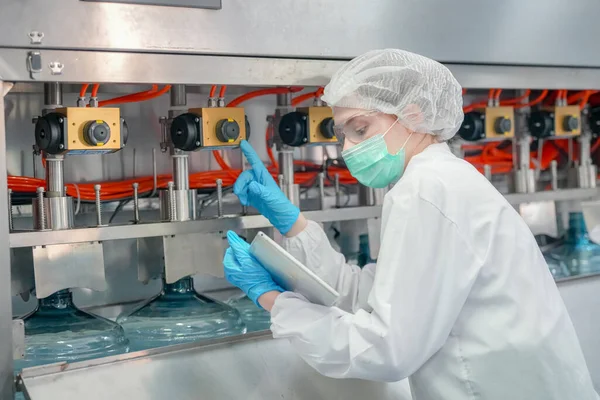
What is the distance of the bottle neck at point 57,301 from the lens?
5.38 feet

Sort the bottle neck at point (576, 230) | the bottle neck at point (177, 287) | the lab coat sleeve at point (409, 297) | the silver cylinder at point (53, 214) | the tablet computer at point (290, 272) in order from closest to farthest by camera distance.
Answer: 1. the lab coat sleeve at point (409, 297)
2. the tablet computer at point (290, 272)
3. the silver cylinder at point (53, 214)
4. the bottle neck at point (177, 287)
5. the bottle neck at point (576, 230)

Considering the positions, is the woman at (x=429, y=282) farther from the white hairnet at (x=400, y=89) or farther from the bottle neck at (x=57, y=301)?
the bottle neck at (x=57, y=301)

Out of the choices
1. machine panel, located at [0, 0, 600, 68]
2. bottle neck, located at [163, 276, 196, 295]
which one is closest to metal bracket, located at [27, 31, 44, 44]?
machine panel, located at [0, 0, 600, 68]

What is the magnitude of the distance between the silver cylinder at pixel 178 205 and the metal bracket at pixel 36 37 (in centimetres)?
47

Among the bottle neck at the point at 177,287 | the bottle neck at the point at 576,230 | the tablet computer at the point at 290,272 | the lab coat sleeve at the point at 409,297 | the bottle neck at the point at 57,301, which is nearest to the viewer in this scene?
the lab coat sleeve at the point at 409,297

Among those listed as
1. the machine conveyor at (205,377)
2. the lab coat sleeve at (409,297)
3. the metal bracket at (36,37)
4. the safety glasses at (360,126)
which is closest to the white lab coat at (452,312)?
the lab coat sleeve at (409,297)

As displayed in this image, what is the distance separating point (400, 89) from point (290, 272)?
1.29ft

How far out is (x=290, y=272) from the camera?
4.35ft

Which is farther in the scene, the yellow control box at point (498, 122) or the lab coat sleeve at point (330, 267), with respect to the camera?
the yellow control box at point (498, 122)

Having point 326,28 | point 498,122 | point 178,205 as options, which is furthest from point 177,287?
point 498,122

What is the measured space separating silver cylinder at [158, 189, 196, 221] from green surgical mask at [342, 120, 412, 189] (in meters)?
0.45

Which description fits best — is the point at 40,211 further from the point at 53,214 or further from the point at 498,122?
the point at 498,122

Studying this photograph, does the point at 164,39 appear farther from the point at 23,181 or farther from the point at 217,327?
the point at 217,327

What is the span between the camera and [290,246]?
1.64 meters
